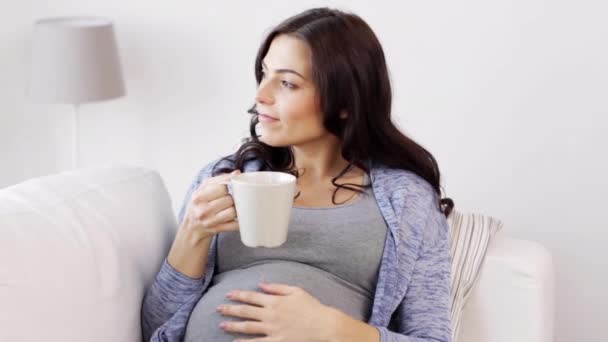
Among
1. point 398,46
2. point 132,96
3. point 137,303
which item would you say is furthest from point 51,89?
point 137,303

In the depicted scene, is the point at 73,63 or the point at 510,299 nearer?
the point at 510,299

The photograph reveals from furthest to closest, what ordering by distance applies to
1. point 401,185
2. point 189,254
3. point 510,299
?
1. point 510,299
2. point 401,185
3. point 189,254

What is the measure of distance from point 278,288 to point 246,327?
0.27ft

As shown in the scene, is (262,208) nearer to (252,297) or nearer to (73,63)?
(252,297)

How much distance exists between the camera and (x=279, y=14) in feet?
7.88

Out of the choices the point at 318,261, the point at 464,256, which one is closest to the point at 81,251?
the point at 318,261

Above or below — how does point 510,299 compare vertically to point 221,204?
below

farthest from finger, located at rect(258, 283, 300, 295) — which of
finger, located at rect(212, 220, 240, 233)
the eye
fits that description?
the eye

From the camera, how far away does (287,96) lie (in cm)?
Answer: 149

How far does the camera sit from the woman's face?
1479 mm

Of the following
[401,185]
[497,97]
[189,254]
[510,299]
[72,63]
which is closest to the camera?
[189,254]

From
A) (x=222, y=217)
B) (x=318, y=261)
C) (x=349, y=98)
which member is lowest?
(x=318, y=261)

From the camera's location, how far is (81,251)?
1.35 meters

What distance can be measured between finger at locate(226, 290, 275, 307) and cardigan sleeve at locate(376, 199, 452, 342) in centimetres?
24
